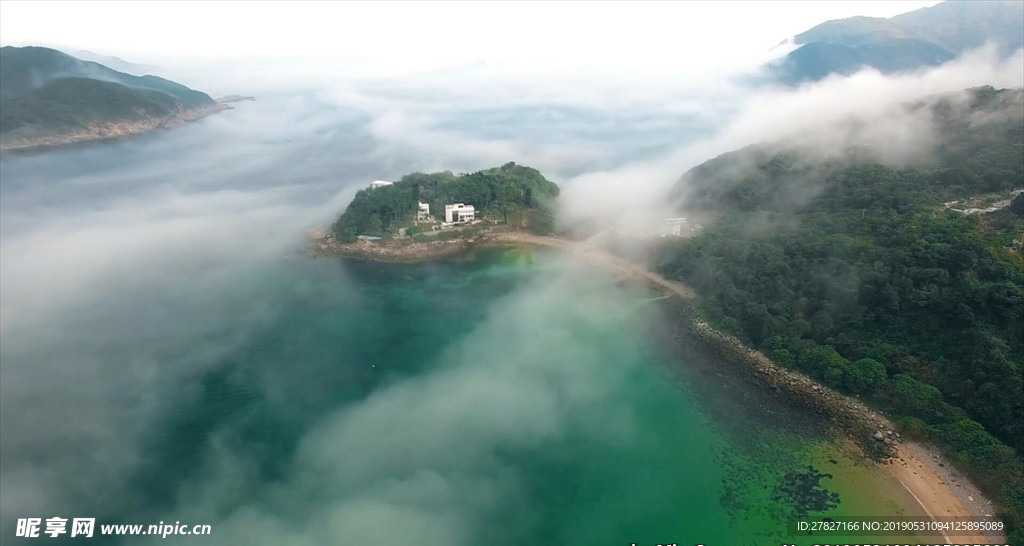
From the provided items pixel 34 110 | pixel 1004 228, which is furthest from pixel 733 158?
pixel 34 110

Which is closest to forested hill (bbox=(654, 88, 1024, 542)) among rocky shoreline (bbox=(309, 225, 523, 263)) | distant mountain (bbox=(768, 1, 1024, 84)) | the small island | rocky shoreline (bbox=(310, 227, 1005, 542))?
rocky shoreline (bbox=(310, 227, 1005, 542))

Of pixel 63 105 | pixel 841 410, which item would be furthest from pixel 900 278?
pixel 63 105

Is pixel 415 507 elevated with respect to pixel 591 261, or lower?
lower

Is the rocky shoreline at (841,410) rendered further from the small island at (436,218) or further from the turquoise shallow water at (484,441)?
the small island at (436,218)

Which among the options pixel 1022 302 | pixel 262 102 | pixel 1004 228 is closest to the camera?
pixel 1022 302

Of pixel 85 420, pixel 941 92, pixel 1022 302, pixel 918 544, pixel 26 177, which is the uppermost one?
pixel 941 92

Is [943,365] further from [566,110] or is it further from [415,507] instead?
[566,110]

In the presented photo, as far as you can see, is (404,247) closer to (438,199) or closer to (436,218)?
(436,218)

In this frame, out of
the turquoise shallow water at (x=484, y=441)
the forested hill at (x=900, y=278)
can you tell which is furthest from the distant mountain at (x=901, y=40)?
the turquoise shallow water at (x=484, y=441)
